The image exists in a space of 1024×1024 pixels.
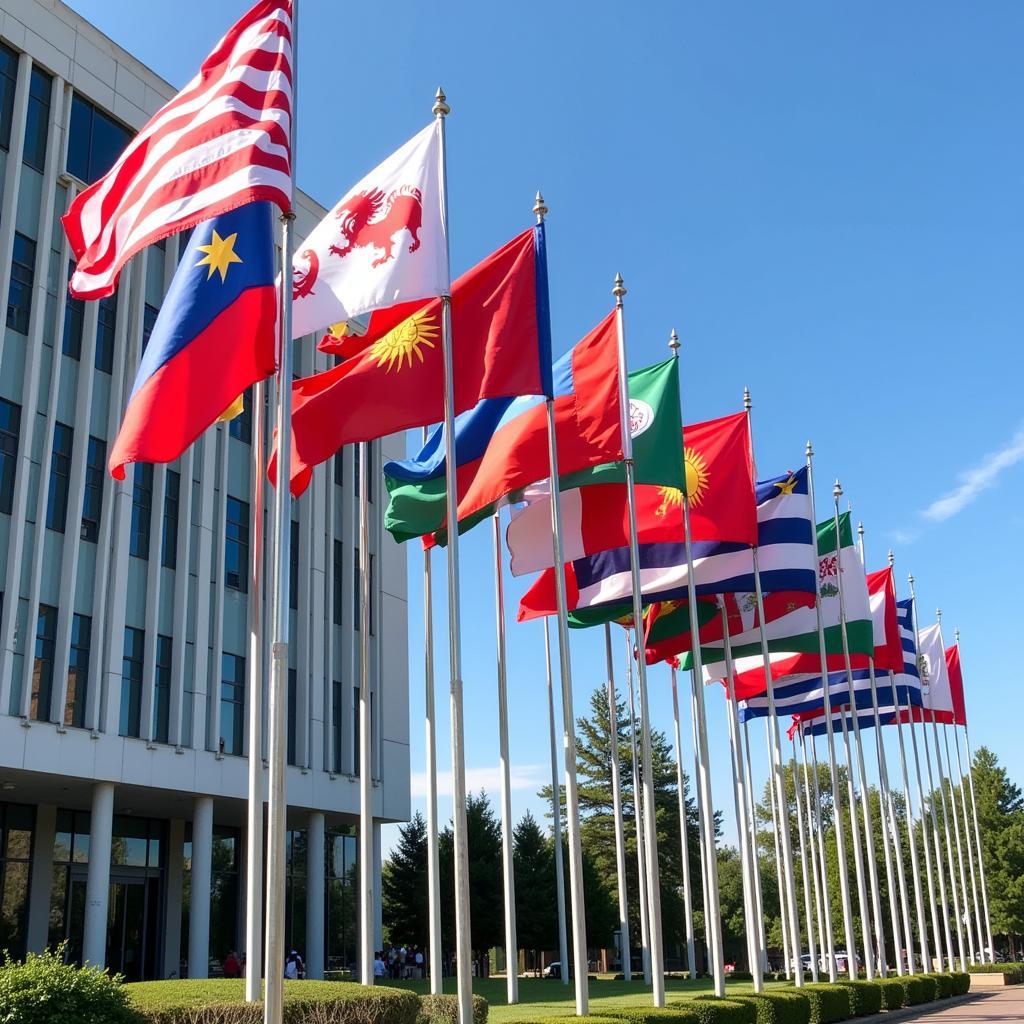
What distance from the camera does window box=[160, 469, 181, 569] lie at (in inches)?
1262

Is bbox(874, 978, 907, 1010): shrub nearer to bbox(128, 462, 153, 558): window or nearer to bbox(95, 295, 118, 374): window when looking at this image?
bbox(128, 462, 153, 558): window

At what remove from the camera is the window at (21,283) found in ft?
93.6

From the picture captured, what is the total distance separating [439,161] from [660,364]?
6.56m

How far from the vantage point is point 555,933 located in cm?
5206

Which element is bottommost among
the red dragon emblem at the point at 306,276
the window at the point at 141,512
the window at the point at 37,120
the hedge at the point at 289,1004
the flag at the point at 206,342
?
the hedge at the point at 289,1004

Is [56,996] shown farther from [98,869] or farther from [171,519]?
[171,519]

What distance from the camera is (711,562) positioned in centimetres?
2364

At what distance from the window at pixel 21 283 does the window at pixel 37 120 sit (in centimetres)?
220

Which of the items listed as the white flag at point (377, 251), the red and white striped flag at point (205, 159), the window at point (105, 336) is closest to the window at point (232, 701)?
the window at point (105, 336)

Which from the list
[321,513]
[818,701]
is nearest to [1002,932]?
[818,701]

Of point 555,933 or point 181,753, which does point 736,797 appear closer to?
point 181,753

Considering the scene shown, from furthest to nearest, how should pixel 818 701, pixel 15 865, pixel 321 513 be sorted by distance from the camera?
pixel 321 513
pixel 818 701
pixel 15 865

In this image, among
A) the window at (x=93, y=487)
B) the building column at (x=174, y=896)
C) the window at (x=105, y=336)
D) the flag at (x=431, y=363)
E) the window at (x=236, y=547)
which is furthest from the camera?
the window at (x=236, y=547)

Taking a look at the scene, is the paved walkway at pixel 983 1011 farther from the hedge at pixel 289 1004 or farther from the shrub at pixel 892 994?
the hedge at pixel 289 1004
